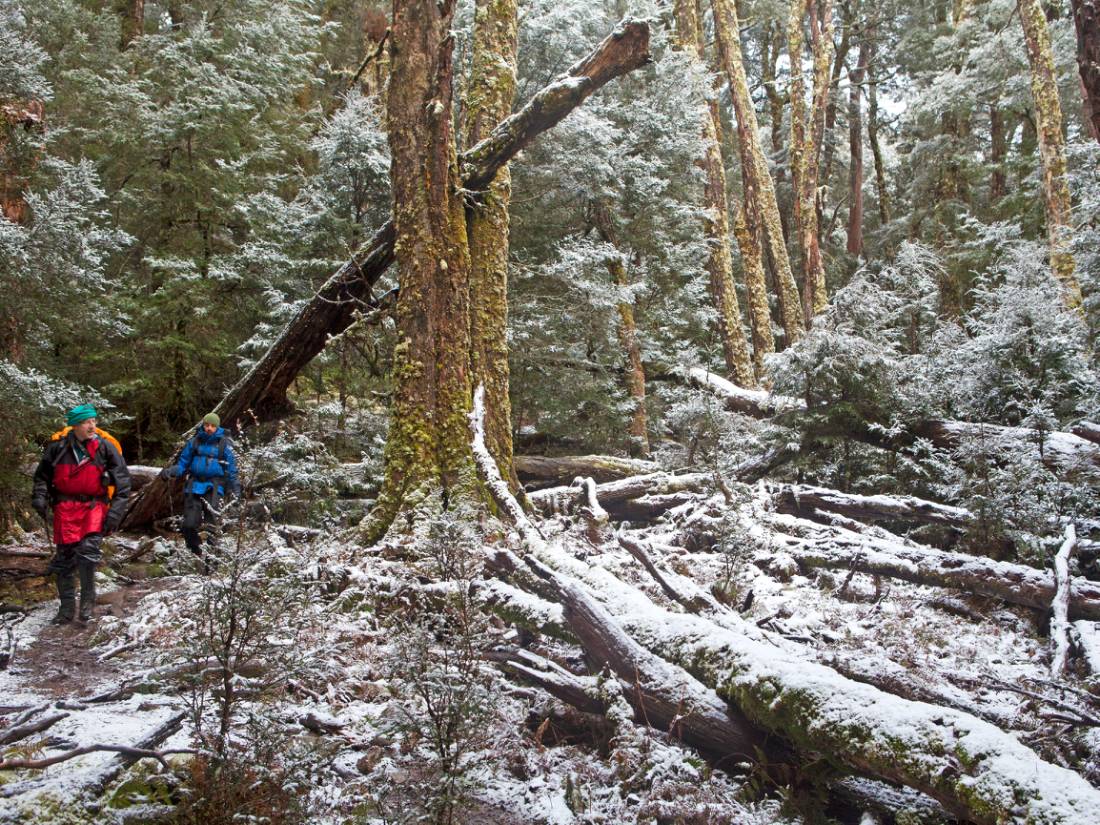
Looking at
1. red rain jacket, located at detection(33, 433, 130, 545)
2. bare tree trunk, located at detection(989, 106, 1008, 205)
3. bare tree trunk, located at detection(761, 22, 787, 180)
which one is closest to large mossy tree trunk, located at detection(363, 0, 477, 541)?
red rain jacket, located at detection(33, 433, 130, 545)

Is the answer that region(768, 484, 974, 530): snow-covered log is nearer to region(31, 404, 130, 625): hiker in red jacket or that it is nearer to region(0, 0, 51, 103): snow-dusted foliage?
region(31, 404, 130, 625): hiker in red jacket

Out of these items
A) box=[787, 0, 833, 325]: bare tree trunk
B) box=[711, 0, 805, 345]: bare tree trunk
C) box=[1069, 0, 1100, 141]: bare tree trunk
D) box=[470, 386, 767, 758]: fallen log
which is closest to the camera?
box=[470, 386, 767, 758]: fallen log

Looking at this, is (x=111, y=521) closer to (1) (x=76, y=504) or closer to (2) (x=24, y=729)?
(1) (x=76, y=504)

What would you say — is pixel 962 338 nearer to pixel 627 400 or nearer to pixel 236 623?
pixel 627 400

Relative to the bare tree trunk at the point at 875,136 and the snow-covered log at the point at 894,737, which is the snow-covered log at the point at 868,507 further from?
the bare tree trunk at the point at 875,136

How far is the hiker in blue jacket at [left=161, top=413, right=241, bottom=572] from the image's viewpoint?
7.86 meters

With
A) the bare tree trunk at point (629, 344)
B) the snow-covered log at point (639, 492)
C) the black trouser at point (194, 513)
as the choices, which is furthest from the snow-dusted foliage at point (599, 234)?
the black trouser at point (194, 513)

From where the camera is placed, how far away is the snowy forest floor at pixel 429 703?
2.89 meters

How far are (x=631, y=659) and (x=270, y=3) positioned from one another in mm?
18483

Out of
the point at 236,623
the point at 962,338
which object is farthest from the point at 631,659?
the point at 962,338

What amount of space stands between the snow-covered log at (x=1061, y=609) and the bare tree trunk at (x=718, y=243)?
10694 mm

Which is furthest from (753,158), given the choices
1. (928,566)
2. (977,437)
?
(928,566)

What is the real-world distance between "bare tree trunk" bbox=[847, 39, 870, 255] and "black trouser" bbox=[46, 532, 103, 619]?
80.6 ft

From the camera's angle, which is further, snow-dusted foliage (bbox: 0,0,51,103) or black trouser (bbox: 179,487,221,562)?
snow-dusted foliage (bbox: 0,0,51,103)
